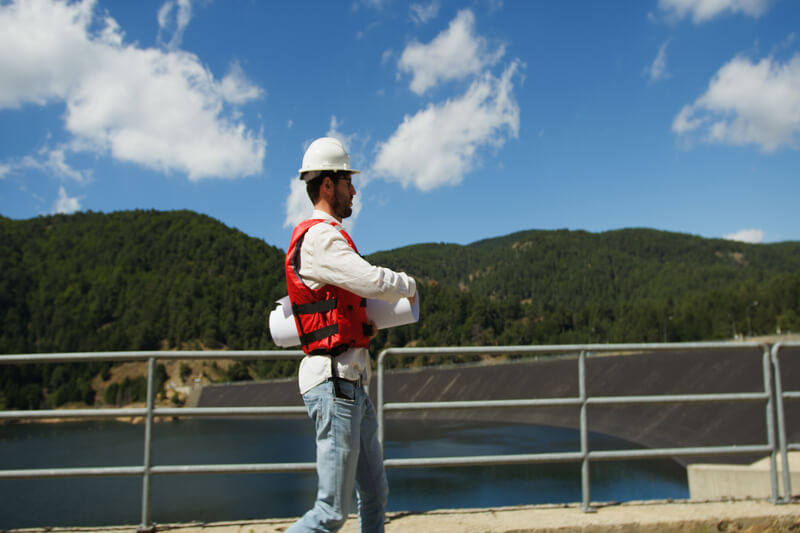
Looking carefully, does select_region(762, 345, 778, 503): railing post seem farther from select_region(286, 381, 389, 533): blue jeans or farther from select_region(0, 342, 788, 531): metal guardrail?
select_region(286, 381, 389, 533): blue jeans

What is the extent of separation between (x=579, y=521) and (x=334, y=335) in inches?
86.3

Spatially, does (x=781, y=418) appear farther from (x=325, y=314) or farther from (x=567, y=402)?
(x=325, y=314)

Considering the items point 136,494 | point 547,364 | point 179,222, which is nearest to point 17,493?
point 136,494

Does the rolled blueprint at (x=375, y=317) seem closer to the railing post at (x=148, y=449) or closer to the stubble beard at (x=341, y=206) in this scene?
the stubble beard at (x=341, y=206)

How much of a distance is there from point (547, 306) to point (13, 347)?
147 m

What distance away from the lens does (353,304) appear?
7.14 feet

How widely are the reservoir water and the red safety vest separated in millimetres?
24225

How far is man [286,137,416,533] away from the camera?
2076 mm

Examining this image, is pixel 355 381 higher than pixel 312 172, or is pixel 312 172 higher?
pixel 312 172

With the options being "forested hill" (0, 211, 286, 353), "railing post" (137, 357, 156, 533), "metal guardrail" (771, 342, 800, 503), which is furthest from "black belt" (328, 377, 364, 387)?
"forested hill" (0, 211, 286, 353)

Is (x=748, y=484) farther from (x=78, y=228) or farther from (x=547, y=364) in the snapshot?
(x=78, y=228)

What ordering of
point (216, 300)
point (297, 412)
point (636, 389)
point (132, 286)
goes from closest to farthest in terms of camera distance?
point (297, 412) → point (636, 389) → point (216, 300) → point (132, 286)

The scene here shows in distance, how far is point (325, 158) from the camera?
225 centimetres

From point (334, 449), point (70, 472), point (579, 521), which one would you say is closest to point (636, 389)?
point (579, 521)
